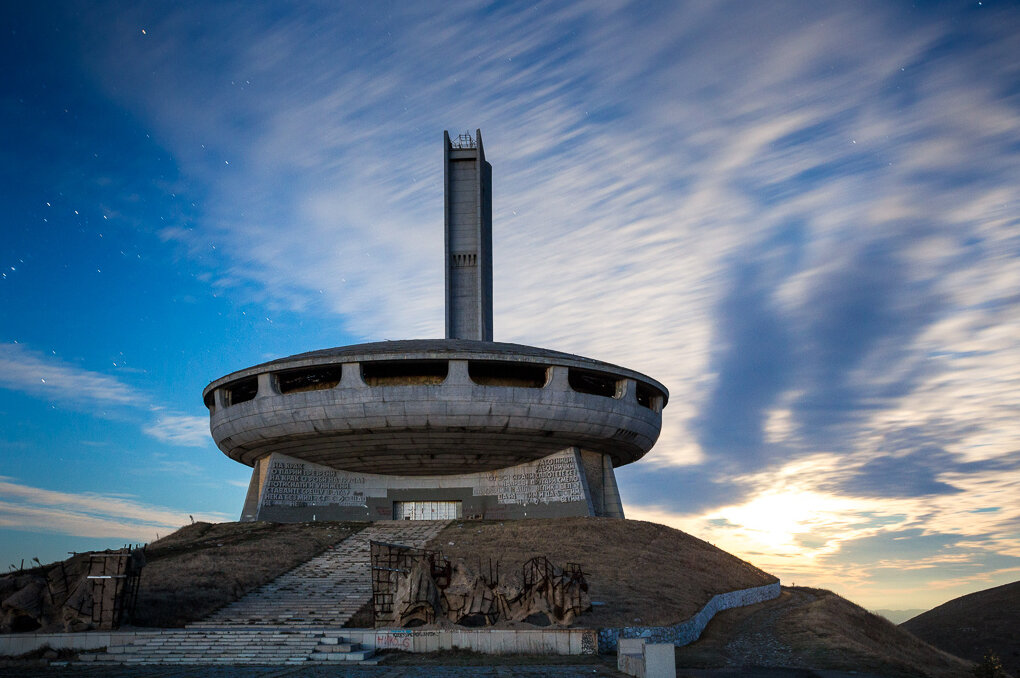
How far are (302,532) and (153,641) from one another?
14814 millimetres

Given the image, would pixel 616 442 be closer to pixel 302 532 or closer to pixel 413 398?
pixel 413 398

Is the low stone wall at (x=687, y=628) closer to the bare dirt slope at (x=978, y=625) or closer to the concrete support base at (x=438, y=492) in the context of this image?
the concrete support base at (x=438, y=492)

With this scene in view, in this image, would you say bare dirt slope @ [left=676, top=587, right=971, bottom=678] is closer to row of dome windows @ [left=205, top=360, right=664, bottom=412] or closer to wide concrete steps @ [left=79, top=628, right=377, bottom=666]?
wide concrete steps @ [left=79, top=628, right=377, bottom=666]

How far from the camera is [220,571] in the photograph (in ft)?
82.9

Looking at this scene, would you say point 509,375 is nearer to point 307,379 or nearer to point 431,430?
point 431,430

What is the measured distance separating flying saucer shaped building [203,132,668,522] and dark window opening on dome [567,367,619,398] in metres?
0.08

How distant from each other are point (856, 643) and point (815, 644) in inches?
39.8

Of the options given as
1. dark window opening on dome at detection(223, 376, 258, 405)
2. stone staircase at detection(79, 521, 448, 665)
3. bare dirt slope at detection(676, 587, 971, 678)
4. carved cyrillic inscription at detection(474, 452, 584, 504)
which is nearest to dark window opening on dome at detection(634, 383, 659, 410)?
carved cyrillic inscription at detection(474, 452, 584, 504)

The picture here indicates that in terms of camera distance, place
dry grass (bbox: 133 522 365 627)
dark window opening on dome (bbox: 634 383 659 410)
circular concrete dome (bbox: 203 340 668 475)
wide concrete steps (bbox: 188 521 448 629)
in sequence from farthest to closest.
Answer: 1. dark window opening on dome (bbox: 634 383 659 410)
2. circular concrete dome (bbox: 203 340 668 475)
3. dry grass (bbox: 133 522 365 627)
4. wide concrete steps (bbox: 188 521 448 629)

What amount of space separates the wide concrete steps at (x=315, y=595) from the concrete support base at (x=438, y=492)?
8.04 metres

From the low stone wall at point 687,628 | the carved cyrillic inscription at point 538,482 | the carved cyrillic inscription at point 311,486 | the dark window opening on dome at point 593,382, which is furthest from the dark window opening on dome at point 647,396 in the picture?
the carved cyrillic inscription at point 311,486

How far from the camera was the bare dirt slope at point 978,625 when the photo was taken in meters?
37.1

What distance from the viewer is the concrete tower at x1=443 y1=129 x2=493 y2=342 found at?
56656 mm

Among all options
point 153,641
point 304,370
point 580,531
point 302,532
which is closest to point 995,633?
point 580,531
